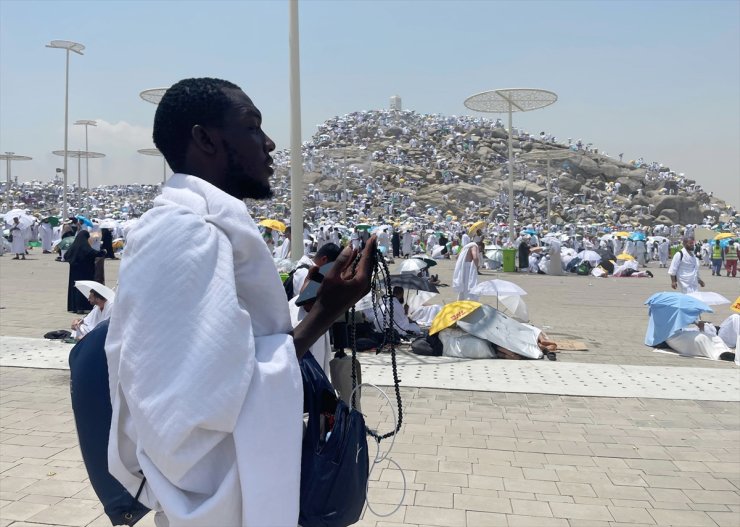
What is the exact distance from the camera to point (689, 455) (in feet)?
14.1

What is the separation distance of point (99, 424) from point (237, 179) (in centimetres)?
58

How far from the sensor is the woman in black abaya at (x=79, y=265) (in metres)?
10.5

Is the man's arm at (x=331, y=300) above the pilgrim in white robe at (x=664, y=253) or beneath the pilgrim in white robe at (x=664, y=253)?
beneath

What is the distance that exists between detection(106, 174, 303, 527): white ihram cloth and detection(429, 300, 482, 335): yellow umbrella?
6.67 metres

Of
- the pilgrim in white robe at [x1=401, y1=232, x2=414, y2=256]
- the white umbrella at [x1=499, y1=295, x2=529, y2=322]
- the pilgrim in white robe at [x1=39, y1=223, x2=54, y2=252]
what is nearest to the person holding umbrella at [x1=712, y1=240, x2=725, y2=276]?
the pilgrim in white robe at [x1=401, y1=232, x2=414, y2=256]

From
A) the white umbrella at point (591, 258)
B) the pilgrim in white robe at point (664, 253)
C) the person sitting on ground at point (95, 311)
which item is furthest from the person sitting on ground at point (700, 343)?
the pilgrim in white robe at point (664, 253)

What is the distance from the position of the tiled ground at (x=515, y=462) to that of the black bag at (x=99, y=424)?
7.39 ft

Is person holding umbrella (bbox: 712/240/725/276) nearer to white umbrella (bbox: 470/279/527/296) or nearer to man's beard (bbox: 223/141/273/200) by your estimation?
white umbrella (bbox: 470/279/527/296)

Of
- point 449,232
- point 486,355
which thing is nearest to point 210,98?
point 486,355

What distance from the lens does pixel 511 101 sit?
68.2ft

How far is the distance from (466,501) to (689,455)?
6.09 ft

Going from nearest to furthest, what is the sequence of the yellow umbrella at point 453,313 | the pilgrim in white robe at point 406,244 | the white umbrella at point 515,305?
the yellow umbrella at point 453,313
the white umbrella at point 515,305
the pilgrim in white robe at point 406,244

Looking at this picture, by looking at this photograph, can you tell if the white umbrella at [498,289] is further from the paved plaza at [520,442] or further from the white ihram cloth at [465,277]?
the paved plaza at [520,442]

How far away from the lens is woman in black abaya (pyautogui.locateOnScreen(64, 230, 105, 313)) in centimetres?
1053
